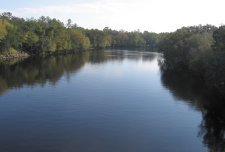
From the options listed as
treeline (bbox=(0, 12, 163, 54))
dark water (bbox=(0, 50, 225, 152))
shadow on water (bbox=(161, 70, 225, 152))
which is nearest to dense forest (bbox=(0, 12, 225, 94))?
treeline (bbox=(0, 12, 163, 54))

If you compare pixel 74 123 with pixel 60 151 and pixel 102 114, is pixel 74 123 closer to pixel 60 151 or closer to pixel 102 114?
pixel 102 114

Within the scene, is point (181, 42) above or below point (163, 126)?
above

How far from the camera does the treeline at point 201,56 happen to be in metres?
42.9

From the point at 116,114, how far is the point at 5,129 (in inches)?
458

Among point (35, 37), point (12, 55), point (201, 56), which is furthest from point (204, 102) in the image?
point (35, 37)

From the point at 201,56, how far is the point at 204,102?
1055 cm

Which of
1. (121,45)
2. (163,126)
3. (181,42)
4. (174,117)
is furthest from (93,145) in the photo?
(121,45)

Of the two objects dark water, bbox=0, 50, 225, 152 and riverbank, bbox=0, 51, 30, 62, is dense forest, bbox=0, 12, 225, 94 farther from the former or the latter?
dark water, bbox=0, 50, 225, 152

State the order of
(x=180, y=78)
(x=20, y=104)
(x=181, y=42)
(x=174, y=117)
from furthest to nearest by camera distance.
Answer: (x=181, y=42)
(x=180, y=78)
(x=20, y=104)
(x=174, y=117)

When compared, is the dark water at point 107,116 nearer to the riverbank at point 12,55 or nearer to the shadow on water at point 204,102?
the shadow on water at point 204,102

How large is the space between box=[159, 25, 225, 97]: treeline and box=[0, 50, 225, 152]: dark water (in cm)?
299

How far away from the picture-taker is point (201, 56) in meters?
53.1

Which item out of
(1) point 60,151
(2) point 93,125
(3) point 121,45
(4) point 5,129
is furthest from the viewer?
(3) point 121,45

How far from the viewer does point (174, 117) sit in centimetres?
3762
